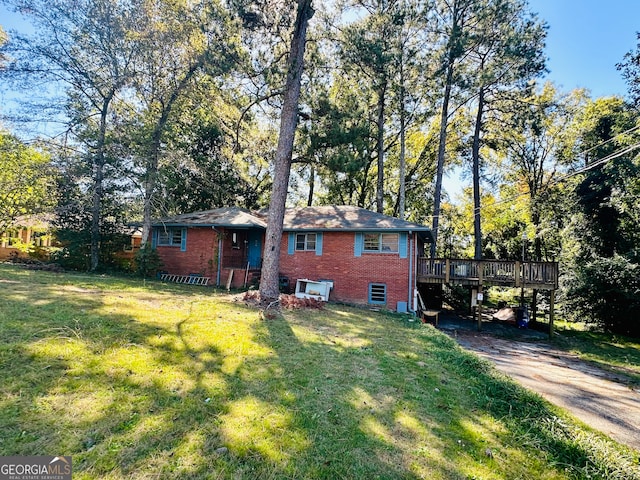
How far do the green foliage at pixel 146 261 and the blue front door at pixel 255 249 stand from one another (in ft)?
15.1

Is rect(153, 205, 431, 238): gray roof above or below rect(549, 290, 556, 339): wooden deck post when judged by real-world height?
above

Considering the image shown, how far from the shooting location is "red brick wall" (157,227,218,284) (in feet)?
50.6

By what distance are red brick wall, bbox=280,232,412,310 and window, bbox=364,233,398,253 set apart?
22cm

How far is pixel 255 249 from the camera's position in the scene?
1697 cm

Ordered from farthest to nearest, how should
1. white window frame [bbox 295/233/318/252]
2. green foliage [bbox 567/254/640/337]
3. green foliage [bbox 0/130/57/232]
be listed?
1. white window frame [bbox 295/233/318/252]
2. green foliage [bbox 567/254/640/337]
3. green foliage [bbox 0/130/57/232]

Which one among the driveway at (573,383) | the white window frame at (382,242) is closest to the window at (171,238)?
the white window frame at (382,242)

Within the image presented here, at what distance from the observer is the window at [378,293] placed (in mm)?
13188

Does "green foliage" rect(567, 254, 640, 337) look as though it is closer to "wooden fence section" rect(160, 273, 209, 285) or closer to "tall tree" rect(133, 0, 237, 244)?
"wooden fence section" rect(160, 273, 209, 285)

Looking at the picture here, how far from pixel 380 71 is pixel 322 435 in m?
14.7

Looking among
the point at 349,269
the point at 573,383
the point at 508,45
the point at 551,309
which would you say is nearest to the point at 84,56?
the point at 349,269

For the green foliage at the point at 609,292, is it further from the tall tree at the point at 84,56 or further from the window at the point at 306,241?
the tall tree at the point at 84,56

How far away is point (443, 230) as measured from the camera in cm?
2956

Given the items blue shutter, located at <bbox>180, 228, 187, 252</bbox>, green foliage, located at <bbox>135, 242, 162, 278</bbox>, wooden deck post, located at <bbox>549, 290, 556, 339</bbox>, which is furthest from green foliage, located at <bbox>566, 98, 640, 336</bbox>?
green foliage, located at <bbox>135, 242, 162, 278</bbox>

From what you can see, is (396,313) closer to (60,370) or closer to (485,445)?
(485,445)
